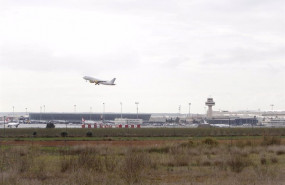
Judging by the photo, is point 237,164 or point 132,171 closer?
point 132,171

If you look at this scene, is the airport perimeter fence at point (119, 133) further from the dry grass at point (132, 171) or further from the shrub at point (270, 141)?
the dry grass at point (132, 171)

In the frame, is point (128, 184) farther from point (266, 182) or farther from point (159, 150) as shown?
point (159, 150)

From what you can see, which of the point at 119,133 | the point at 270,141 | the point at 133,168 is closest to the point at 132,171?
the point at 133,168

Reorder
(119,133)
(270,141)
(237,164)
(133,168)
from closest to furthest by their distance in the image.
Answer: (133,168) < (237,164) < (270,141) < (119,133)

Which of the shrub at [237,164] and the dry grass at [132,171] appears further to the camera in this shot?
the shrub at [237,164]

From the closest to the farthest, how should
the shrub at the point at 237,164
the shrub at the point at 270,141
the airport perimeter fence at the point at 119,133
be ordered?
the shrub at the point at 237,164
the shrub at the point at 270,141
the airport perimeter fence at the point at 119,133

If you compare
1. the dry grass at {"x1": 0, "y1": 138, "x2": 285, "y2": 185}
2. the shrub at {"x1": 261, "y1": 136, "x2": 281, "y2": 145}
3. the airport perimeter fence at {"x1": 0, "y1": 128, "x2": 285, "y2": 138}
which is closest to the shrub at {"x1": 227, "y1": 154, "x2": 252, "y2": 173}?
the dry grass at {"x1": 0, "y1": 138, "x2": 285, "y2": 185}

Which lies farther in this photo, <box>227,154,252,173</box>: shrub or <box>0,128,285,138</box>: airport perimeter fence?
<box>0,128,285,138</box>: airport perimeter fence

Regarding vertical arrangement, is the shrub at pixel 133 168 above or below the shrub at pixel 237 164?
above

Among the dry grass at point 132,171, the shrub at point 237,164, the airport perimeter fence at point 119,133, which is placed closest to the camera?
the dry grass at point 132,171

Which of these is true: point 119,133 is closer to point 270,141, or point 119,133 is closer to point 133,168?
point 270,141

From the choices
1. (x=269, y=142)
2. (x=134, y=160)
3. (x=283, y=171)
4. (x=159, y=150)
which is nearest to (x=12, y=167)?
(x=134, y=160)

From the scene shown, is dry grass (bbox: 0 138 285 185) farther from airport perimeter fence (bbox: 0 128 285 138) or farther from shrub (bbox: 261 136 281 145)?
airport perimeter fence (bbox: 0 128 285 138)

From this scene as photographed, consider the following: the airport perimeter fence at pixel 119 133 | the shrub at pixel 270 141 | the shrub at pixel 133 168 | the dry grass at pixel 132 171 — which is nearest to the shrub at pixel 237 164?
the dry grass at pixel 132 171
